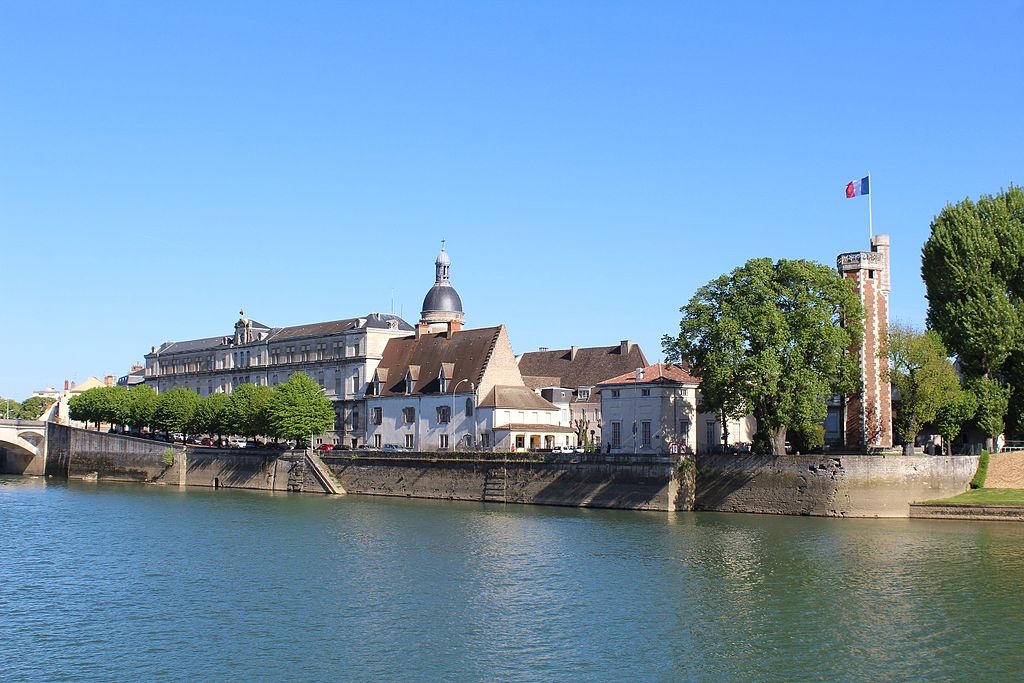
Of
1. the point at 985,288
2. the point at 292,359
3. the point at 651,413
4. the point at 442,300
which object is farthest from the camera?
the point at 442,300

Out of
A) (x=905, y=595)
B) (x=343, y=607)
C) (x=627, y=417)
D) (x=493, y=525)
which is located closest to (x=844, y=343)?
(x=627, y=417)

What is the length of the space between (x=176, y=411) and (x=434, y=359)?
3254 centimetres

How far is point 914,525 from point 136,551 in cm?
4236

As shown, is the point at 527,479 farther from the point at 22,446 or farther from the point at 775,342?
the point at 22,446

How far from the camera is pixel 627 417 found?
81625 millimetres

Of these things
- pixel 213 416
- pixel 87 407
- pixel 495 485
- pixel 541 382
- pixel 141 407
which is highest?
pixel 541 382

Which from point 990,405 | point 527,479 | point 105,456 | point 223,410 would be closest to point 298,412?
point 223,410

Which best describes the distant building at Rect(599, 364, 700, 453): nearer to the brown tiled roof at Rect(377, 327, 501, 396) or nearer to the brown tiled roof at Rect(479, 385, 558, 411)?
the brown tiled roof at Rect(479, 385, 558, 411)

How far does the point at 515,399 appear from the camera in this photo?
94.7 metres

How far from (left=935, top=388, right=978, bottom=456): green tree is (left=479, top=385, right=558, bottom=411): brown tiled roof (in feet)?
112

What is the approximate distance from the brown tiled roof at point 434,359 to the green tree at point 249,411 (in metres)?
11.3

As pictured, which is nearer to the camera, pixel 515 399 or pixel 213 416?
pixel 515 399

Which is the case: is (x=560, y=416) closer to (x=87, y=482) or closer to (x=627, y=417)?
(x=627, y=417)

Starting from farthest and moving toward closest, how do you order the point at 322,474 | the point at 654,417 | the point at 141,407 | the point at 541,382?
the point at 141,407 → the point at 541,382 → the point at 322,474 → the point at 654,417
